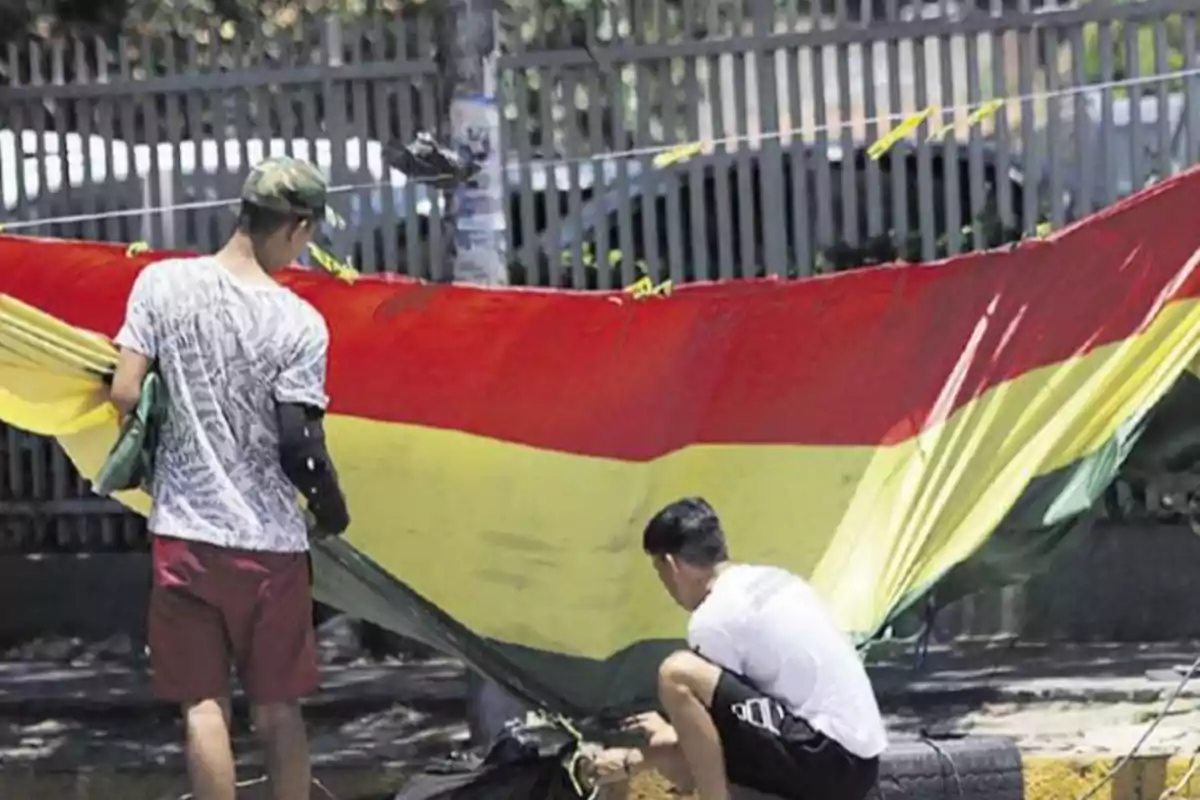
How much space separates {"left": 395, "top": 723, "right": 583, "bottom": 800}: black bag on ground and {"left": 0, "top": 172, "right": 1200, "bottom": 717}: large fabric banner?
34 centimetres

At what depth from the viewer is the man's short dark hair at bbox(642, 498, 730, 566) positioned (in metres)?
4.32

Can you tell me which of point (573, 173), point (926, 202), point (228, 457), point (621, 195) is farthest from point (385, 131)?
point (228, 457)

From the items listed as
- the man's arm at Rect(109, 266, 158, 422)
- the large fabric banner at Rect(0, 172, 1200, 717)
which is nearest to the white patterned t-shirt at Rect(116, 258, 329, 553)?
the man's arm at Rect(109, 266, 158, 422)

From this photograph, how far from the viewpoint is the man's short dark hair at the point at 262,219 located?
4.30 metres

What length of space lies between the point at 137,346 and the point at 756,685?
1.55 metres

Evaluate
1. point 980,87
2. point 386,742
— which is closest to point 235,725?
point 386,742

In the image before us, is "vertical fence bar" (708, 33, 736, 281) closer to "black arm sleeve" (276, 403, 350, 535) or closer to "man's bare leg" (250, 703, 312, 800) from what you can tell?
"black arm sleeve" (276, 403, 350, 535)

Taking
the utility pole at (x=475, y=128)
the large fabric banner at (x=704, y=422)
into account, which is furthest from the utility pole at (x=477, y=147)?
the large fabric banner at (x=704, y=422)

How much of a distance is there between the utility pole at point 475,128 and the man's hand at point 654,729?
1392 mm

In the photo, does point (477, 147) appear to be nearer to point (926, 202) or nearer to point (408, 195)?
point (408, 195)

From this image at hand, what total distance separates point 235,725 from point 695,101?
2.55 meters

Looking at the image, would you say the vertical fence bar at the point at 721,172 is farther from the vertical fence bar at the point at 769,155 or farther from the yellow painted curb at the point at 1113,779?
the yellow painted curb at the point at 1113,779

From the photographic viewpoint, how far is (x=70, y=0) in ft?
23.4

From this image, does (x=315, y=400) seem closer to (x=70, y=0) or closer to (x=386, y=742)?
(x=386, y=742)
